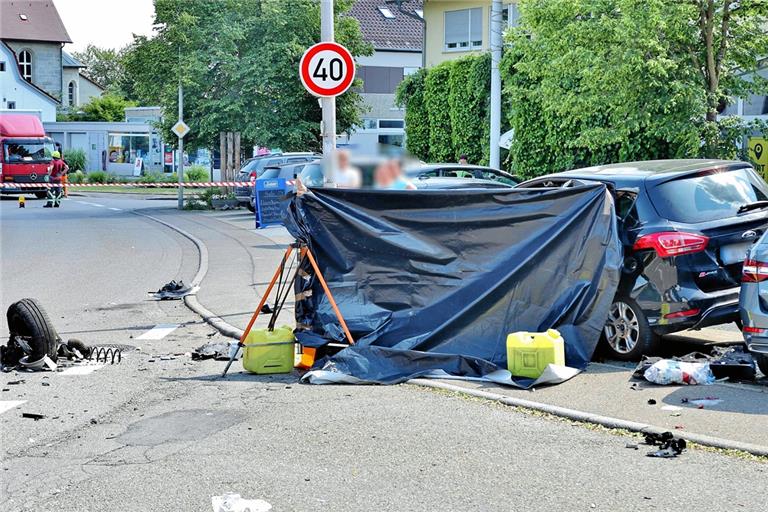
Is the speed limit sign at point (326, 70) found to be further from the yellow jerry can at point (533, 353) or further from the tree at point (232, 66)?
the tree at point (232, 66)

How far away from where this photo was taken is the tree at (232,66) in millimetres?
39969

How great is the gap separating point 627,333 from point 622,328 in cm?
8

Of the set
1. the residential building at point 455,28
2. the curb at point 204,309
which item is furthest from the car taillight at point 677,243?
the residential building at point 455,28

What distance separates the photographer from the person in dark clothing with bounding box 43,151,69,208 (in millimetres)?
38156

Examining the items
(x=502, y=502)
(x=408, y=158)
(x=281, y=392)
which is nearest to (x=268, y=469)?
(x=502, y=502)

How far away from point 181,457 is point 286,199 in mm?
3915

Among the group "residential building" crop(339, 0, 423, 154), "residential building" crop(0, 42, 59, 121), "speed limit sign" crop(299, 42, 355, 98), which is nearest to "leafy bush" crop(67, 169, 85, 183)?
"residential building" crop(339, 0, 423, 154)

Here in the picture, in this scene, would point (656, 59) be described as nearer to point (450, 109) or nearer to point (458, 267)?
point (458, 267)

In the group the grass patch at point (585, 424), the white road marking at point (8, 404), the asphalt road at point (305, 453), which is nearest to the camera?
the asphalt road at point (305, 453)

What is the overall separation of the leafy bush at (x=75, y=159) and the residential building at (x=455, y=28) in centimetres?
2803

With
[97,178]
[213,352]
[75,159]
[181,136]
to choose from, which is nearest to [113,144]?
[75,159]

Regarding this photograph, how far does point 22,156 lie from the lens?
44.3 metres

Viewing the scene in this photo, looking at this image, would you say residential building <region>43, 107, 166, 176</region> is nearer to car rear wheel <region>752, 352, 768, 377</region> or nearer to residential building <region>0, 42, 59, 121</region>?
residential building <region>0, 42, 59, 121</region>

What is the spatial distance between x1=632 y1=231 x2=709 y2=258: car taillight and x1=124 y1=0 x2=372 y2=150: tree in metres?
32.3
